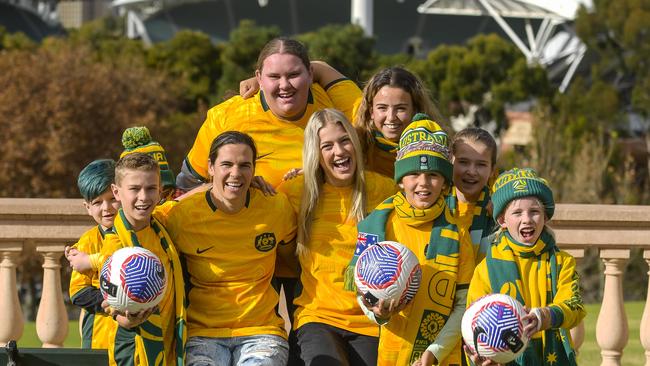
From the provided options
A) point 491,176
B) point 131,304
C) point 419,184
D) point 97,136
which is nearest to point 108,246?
point 131,304

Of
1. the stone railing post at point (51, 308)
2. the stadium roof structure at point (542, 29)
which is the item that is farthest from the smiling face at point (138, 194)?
the stadium roof structure at point (542, 29)

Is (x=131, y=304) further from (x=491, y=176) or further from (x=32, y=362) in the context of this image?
(x=491, y=176)

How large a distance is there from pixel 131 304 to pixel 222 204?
33.1 inches

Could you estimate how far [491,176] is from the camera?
6480 millimetres

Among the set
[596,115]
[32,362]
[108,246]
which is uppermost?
[596,115]

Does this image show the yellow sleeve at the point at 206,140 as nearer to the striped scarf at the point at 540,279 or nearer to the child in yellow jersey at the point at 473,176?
the child in yellow jersey at the point at 473,176

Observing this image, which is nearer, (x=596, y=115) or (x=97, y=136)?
(x=97, y=136)

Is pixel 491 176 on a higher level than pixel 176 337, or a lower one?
higher

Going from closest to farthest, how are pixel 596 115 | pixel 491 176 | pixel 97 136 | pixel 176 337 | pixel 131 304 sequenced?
1. pixel 131 304
2. pixel 176 337
3. pixel 491 176
4. pixel 97 136
5. pixel 596 115

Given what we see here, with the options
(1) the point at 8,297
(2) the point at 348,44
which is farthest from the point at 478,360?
(2) the point at 348,44

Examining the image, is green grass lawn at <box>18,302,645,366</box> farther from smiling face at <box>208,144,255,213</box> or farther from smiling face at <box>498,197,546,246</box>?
smiling face at <box>208,144,255,213</box>

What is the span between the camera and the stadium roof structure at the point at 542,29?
217 feet

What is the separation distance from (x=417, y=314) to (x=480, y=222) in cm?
56

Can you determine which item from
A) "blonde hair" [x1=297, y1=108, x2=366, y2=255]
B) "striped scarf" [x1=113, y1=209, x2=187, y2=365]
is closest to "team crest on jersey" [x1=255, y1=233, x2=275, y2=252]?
"blonde hair" [x1=297, y1=108, x2=366, y2=255]
